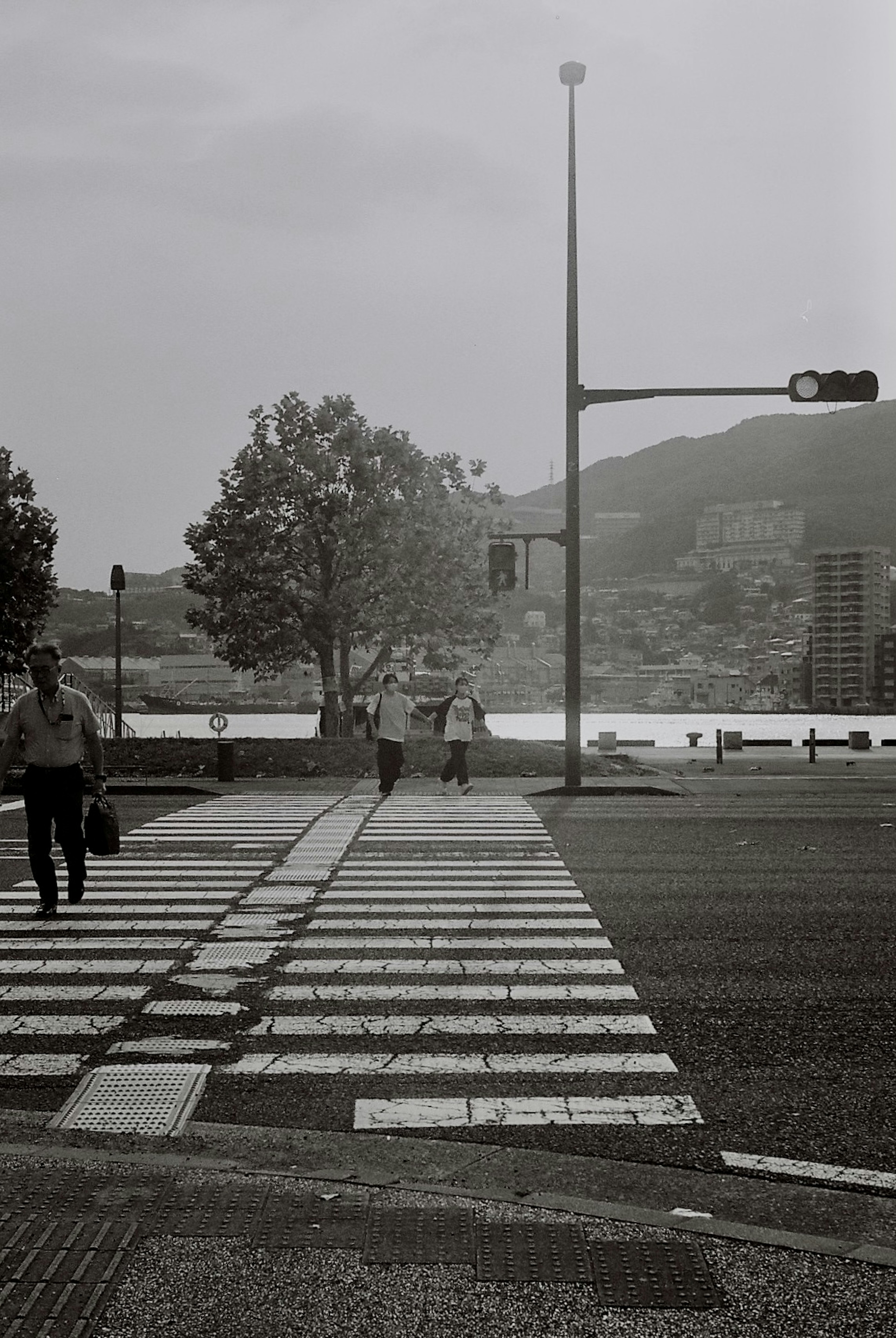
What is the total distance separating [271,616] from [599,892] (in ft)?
115

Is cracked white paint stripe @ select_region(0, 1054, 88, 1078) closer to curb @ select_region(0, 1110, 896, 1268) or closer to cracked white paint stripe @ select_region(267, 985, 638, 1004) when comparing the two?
curb @ select_region(0, 1110, 896, 1268)

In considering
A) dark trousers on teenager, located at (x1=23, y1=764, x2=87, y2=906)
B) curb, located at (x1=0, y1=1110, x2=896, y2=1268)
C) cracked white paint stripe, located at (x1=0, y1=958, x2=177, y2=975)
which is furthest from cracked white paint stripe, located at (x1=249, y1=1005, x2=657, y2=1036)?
dark trousers on teenager, located at (x1=23, y1=764, x2=87, y2=906)

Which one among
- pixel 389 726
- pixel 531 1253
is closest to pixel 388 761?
pixel 389 726

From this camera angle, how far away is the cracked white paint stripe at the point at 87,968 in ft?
26.8

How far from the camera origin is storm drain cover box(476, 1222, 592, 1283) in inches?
155

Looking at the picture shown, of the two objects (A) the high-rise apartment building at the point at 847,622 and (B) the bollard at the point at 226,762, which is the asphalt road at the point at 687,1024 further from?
(A) the high-rise apartment building at the point at 847,622

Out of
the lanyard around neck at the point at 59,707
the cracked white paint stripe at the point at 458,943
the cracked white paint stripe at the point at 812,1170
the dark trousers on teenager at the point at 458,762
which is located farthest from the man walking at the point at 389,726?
the cracked white paint stripe at the point at 812,1170

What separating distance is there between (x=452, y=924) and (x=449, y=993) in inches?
80.9

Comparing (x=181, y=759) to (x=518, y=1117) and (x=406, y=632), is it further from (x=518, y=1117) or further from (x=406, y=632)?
(x=518, y=1117)

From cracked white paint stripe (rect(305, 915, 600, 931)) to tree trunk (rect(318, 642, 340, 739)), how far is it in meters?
36.5

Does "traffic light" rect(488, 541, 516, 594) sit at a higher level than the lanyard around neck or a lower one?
higher

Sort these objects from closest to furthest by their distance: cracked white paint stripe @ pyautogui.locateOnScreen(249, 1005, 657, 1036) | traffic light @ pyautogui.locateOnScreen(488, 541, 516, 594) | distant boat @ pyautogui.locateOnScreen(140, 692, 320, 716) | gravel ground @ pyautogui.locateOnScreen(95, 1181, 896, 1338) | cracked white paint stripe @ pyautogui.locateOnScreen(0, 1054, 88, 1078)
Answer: gravel ground @ pyautogui.locateOnScreen(95, 1181, 896, 1338)
cracked white paint stripe @ pyautogui.locateOnScreen(0, 1054, 88, 1078)
cracked white paint stripe @ pyautogui.locateOnScreen(249, 1005, 657, 1036)
traffic light @ pyautogui.locateOnScreen(488, 541, 516, 594)
distant boat @ pyautogui.locateOnScreen(140, 692, 320, 716)

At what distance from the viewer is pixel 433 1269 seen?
396cm

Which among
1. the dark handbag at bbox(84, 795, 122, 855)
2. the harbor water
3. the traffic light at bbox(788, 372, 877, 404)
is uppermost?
the traffic light at bbox(788, 372, 877, 404)
